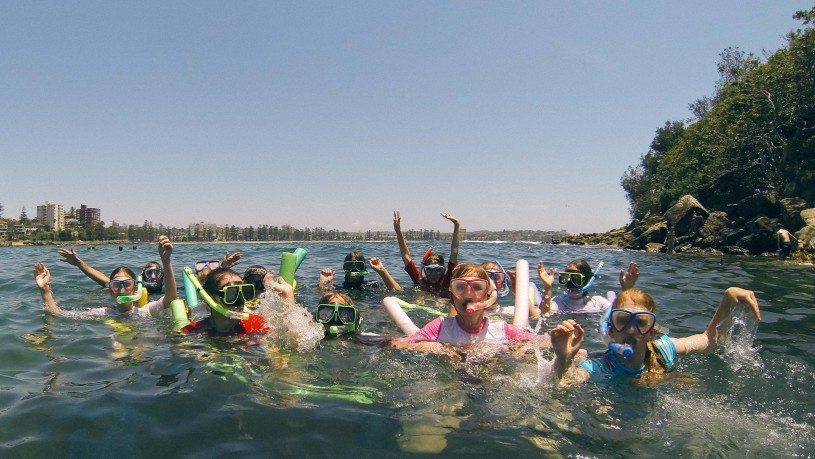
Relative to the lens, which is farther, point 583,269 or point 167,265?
point 583,269

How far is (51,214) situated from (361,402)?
188m

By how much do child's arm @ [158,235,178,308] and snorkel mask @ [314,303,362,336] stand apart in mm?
1891

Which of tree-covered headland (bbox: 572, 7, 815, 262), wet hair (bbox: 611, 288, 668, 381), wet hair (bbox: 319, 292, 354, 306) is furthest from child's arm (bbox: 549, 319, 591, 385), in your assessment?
tree-covered headland (bbox: 572, 7, 815, 262)

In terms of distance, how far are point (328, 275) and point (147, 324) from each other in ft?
11.8

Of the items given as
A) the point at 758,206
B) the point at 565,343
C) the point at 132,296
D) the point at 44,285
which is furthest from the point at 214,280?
the point at 758,206

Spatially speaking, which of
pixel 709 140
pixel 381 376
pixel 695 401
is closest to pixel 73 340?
pixel 381 376

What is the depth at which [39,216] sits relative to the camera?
156m

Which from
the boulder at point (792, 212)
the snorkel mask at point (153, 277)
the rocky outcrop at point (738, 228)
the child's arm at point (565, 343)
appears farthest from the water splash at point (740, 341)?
the boulder at point (792, 212)

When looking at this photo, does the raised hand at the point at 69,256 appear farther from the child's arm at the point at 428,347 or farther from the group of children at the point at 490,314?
the child's arm at the point at 428,347

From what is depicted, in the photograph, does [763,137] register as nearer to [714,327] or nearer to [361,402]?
[714,327]

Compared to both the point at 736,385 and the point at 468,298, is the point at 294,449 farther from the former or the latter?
the point at 736,385

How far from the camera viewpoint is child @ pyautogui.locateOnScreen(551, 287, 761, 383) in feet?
13.3

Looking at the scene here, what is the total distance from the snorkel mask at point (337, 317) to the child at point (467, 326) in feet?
1.89

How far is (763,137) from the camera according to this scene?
31.4m
